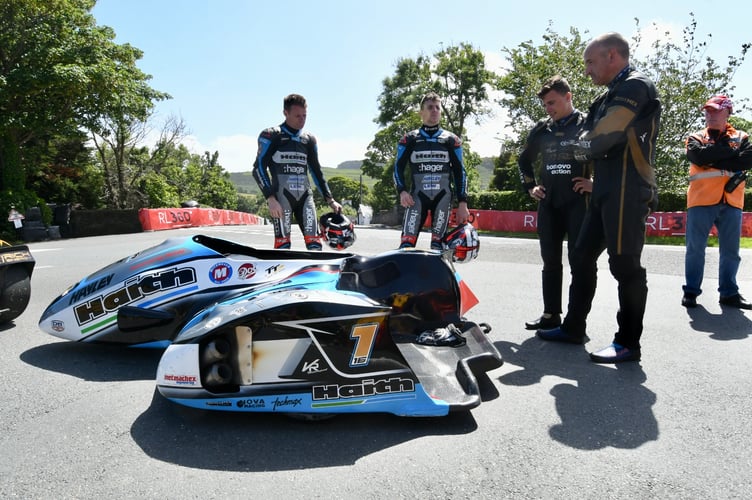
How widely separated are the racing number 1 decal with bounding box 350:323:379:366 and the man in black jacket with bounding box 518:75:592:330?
194 centimetres

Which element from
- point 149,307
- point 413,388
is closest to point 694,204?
point 413,388

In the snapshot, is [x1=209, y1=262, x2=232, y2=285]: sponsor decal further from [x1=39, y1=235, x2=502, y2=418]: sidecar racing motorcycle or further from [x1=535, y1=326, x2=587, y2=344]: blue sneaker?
[x1=535, y1=326, x2=587, y2=344]: blue sneaker

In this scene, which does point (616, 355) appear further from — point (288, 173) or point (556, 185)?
point (288, 173)

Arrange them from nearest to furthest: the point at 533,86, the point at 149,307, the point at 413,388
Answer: the point at 413,388
the point at 149,307
the point at 533,86

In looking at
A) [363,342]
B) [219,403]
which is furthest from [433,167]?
[219,403]

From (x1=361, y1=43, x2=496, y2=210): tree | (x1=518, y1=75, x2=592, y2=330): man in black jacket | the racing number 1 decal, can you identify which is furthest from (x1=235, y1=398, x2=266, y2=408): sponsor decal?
(x1=361, y1=43, x2=496, y2=210): tree

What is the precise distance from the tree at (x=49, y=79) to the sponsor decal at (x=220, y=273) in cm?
1864

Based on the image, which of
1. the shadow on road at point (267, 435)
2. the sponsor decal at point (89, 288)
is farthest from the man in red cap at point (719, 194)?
the sponsor decal at point (89, 288)

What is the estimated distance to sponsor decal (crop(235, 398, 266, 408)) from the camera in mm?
2230

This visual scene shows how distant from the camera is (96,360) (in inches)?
125

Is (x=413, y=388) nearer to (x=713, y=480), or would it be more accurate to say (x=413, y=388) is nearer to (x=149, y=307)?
(x=713, y=480)

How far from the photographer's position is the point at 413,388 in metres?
2.26

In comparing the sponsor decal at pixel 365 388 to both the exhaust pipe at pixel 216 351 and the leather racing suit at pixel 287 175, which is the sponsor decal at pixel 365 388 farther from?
the leather racing suit at pixel 287 175

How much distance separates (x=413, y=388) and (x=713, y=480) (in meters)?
1.20
